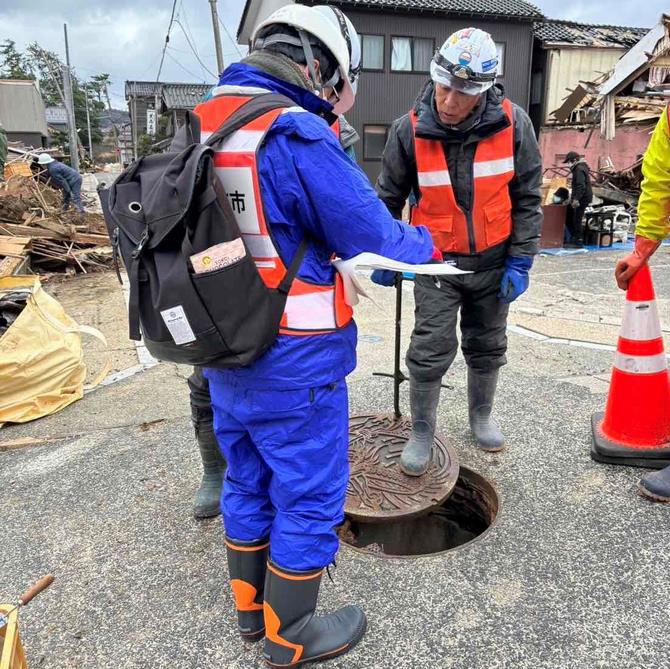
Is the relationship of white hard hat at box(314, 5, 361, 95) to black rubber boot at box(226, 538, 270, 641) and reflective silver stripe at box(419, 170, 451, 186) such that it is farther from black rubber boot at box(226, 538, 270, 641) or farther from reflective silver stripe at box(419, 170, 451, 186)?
black rubber boot at box(226, 538, 270, 641)

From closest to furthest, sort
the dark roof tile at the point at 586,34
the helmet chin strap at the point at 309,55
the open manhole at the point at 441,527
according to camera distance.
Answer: the helmet chin strap at the point at 309,55
the open manhole at the point at 441,527
the dark roof tile at the point at 586,34

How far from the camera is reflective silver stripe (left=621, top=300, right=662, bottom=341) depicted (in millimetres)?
2961

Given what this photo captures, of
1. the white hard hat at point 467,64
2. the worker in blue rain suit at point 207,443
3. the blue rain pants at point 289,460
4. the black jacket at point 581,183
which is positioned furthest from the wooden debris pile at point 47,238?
the black jacket at point 581,183

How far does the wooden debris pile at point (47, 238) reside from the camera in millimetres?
9000

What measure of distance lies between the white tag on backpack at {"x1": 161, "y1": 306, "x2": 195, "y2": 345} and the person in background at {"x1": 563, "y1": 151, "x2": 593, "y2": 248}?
1090cm

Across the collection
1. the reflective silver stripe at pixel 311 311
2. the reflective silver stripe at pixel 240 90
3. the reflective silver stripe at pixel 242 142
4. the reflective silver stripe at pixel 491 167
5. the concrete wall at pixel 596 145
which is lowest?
the reflective silver stripe at pixel 311 311

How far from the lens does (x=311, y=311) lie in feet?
5.33

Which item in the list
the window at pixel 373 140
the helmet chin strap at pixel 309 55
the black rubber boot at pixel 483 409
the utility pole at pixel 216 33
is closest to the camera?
the helmet chin strap at pixel 309 55

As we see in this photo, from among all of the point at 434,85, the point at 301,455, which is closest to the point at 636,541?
the point at 301,455

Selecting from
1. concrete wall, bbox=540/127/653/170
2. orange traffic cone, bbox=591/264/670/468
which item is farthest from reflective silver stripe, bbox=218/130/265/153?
concrete wall, bbox=540/127/653/170

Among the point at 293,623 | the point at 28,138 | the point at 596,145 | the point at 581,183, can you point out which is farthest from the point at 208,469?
the point at 28,138

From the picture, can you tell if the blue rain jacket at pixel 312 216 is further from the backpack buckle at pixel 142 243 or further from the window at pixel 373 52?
the window at pixel 373 52

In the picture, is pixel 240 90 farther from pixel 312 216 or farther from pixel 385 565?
pixel 385 565

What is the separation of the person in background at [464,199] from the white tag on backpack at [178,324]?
59.7 inches
